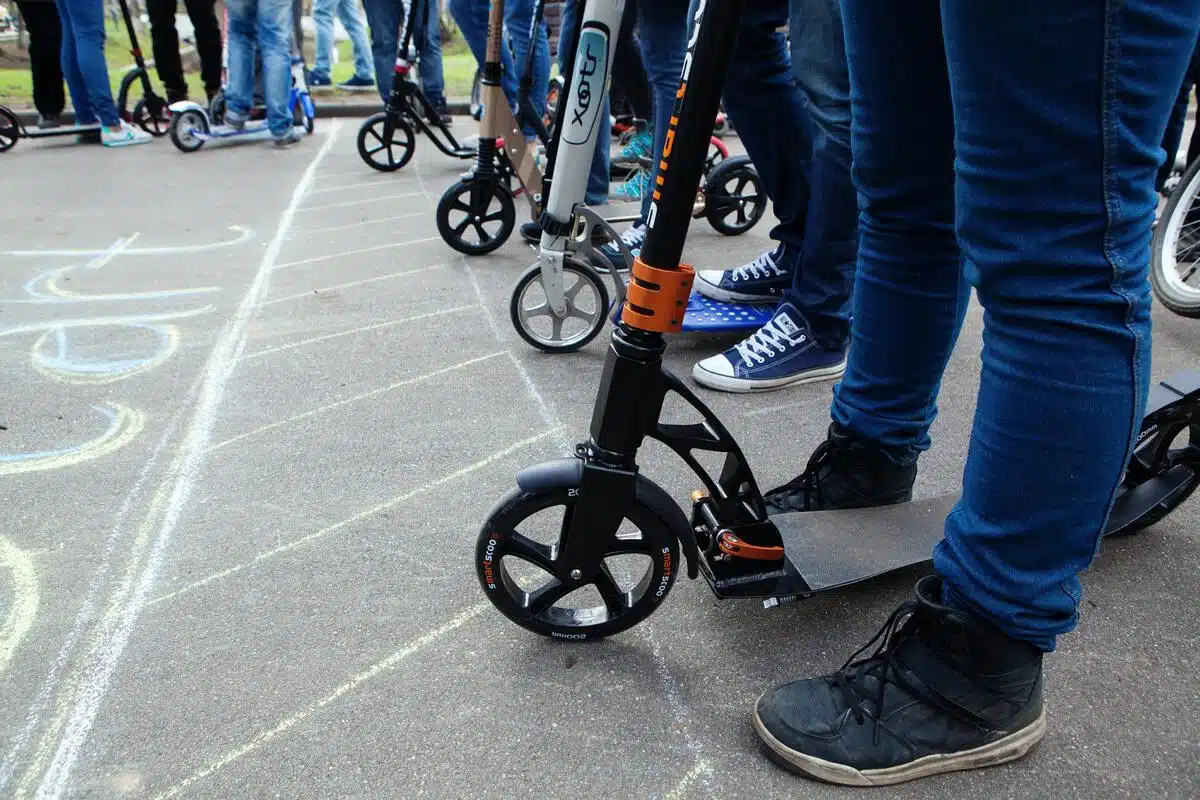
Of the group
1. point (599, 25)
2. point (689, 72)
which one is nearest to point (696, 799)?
point (689, 72)

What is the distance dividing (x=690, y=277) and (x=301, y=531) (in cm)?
100

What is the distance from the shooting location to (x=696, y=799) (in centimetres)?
112

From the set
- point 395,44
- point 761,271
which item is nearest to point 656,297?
point 761,271

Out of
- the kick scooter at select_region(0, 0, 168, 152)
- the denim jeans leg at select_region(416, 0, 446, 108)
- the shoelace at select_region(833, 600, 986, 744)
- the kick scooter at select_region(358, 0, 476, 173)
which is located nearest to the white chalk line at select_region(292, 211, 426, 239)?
the kick scooter at select_region(358, 0, 476, 173)

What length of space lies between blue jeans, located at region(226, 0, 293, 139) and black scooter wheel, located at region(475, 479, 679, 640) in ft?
19.5

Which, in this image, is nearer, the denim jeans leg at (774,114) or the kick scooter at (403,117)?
the denim jeans leg at (774,114)

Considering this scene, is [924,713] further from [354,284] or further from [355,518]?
[354,284]

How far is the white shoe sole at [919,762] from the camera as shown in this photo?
3.67 feet

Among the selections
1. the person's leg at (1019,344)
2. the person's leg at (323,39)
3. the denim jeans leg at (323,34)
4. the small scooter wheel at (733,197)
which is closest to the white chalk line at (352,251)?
the small scooter wheel at (733,197)

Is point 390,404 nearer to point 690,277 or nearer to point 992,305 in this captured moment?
point 690,277

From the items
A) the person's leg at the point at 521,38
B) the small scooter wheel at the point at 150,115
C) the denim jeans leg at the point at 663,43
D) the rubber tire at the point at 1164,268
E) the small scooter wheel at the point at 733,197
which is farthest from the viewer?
the small scooter wheel at the point at 150,115

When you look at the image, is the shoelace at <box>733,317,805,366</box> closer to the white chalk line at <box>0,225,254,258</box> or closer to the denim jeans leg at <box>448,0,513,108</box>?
the white chalk line at <box>0,225,254,258</box>

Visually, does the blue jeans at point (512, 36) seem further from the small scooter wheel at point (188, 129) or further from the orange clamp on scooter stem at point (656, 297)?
the orange clamp on scooter stem at point (656, 297)

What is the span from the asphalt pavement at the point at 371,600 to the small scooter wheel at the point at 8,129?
13.5ft
